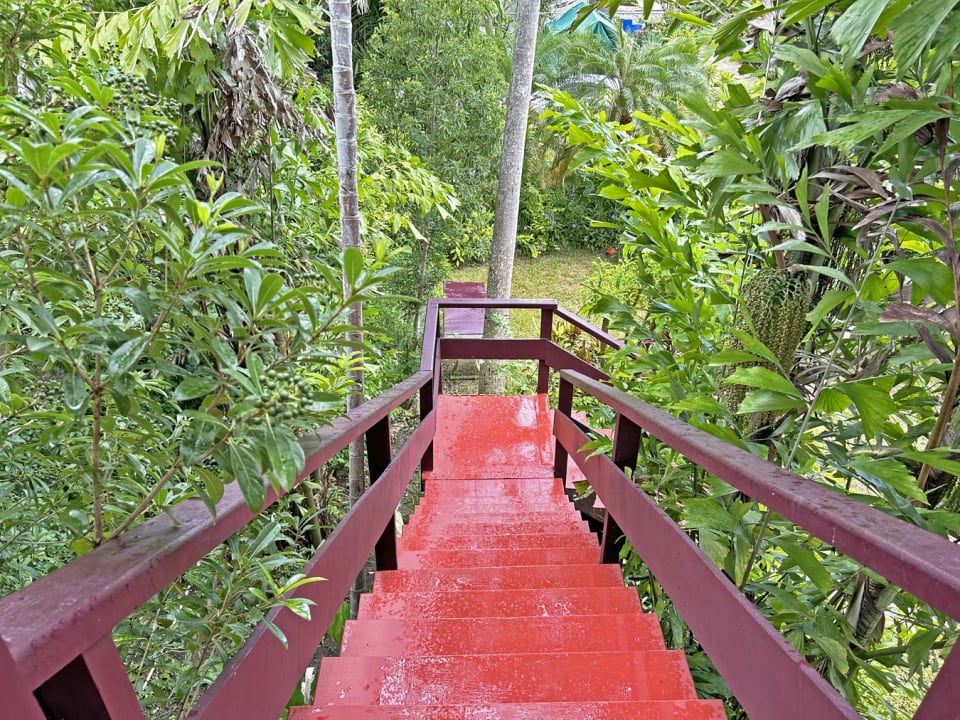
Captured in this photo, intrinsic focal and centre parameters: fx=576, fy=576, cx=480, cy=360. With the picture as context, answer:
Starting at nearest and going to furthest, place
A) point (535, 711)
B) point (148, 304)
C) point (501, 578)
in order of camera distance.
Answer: point (148, 304), point (535, 711), point (501, 578)

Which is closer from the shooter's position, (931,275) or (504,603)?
(931,275)

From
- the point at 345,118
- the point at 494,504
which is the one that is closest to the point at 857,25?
the point at 345,118

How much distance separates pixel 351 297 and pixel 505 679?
1210mm

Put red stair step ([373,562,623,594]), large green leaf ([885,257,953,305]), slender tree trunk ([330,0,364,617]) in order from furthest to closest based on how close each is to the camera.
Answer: slender tree trunk ([330,0,364,617])
red stair step ([373,562,623,594])
large green leaf ([885,257,953,305])

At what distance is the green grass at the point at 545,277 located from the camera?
12.3m

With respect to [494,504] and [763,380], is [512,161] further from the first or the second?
[763,380]

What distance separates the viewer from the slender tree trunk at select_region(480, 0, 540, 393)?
5.73 m

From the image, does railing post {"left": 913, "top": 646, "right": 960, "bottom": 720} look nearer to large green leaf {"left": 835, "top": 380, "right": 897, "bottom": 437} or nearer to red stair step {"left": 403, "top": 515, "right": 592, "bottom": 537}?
large green leaf {"left": 835, "top": 380, "right": 897, "bottom": 437}

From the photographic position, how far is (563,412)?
129 inches

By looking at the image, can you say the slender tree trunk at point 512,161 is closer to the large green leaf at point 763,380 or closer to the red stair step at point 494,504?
the red stair step at point 494,504

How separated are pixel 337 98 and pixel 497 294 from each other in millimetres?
4042

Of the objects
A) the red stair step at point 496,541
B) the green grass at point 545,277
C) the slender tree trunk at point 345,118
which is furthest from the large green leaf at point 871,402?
the green grass at point 545,277

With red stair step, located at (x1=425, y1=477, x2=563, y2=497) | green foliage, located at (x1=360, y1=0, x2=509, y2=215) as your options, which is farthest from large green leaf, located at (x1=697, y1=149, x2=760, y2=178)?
green foliage, located at (x1=360, y1=0, x2=509, y2=215)

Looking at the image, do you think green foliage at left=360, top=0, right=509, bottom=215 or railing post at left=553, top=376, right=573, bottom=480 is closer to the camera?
railing post at left=553, top=376, right=573, bottom=480
